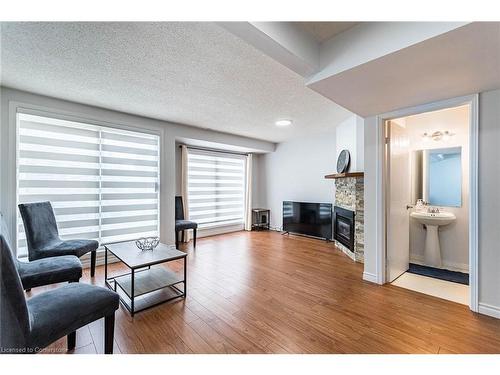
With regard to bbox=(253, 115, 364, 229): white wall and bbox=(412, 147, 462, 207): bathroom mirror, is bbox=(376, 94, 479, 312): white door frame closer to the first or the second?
bbox=(253, 115, 364, 229): white wall

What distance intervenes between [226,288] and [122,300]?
109 centimetres

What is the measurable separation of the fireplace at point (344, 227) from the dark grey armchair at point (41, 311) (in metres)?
3.46

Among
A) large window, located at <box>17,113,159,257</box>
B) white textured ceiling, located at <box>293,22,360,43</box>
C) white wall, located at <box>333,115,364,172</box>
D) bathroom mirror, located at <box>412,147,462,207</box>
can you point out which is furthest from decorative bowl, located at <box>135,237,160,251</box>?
bathroom mirror, located at <box>412,147,462,207</box>

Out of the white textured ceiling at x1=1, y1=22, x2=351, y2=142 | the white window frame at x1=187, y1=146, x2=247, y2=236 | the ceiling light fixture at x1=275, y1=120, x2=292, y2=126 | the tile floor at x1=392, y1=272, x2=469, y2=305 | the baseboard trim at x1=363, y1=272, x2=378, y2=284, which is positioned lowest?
the tile floor at x1=392, y1=272, x2=469, y2=305

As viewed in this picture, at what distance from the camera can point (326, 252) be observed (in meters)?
4.03

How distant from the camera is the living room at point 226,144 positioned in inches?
61.3

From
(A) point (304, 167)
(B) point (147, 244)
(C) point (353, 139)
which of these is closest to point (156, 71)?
(B) point (147, 244)

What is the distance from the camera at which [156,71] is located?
7.36ft

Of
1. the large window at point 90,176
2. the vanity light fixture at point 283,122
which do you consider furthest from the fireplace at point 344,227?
the large window at point 90,176

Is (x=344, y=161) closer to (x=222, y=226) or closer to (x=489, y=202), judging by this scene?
(x=489, y=202)

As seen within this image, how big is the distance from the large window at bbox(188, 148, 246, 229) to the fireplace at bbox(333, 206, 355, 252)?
2.61m

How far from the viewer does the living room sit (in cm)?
156

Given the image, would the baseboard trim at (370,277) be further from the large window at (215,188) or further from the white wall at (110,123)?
the large window at (215,188)

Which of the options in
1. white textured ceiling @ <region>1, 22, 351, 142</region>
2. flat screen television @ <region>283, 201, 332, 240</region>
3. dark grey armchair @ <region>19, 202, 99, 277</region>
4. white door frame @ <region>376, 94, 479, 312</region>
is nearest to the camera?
white textured ceiling @ <region>1, 22, 351, 142</region>
